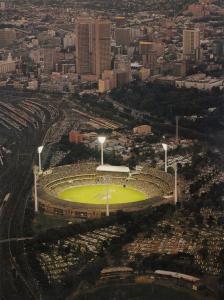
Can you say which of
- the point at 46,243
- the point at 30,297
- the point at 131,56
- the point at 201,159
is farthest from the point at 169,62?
the point at 30,297

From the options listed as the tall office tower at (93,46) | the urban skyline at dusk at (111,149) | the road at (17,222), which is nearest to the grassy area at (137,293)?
the urban skyline at dusk at (111,149)

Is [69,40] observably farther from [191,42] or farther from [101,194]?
[101,194]

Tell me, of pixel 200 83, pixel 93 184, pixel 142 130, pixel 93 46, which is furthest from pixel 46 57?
pixel 93 184

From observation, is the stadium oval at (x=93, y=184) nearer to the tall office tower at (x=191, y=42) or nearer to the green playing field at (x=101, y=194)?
the green playing field at (x=101, y=194)

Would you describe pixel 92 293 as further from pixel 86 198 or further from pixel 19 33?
pixel 19 33

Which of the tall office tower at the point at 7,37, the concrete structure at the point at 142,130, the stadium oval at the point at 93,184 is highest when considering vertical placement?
Answer: the tall office tower at the point at 7,37

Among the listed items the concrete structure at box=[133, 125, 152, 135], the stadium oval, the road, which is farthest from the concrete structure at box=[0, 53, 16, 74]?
the stadium oval
